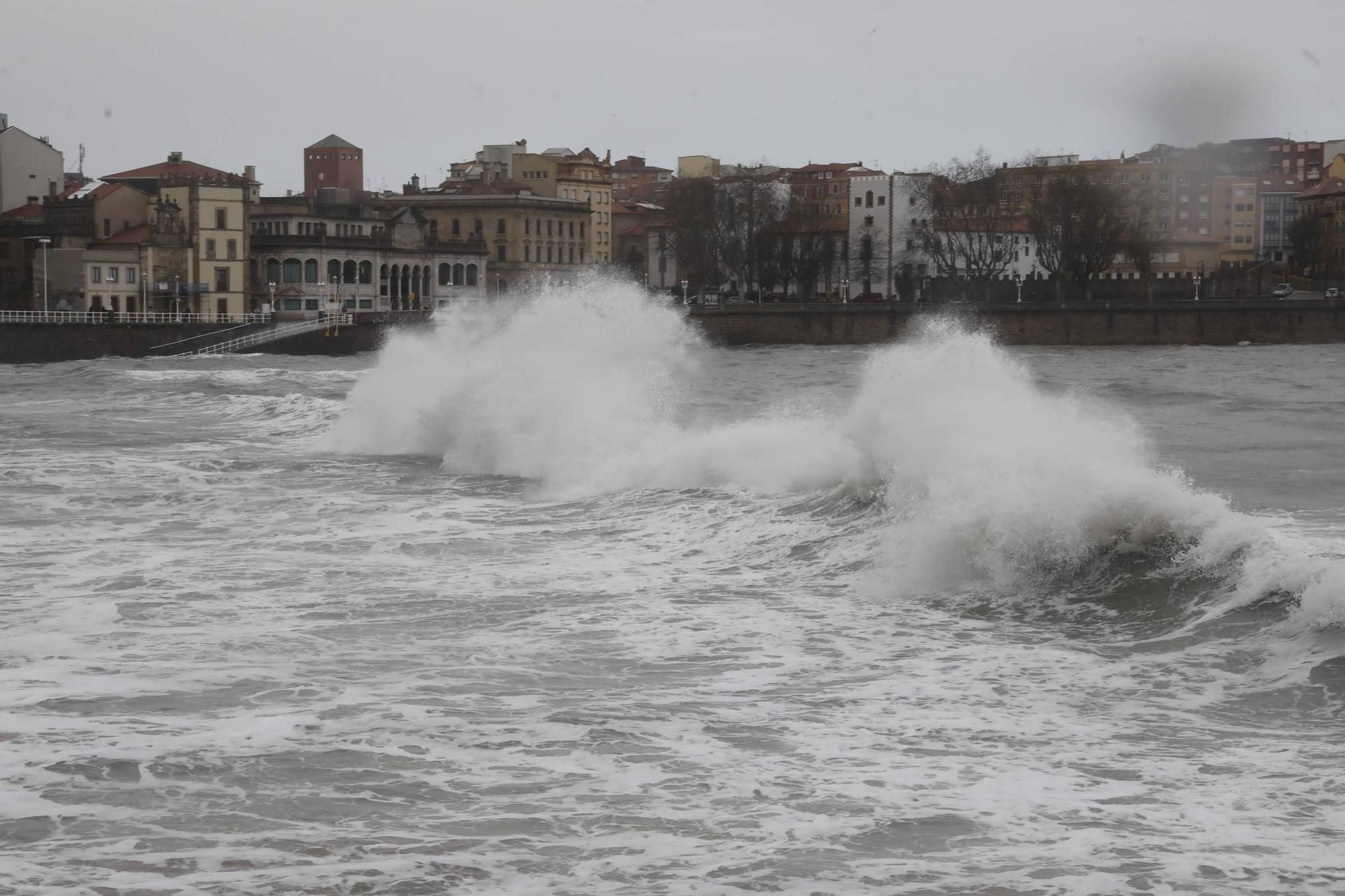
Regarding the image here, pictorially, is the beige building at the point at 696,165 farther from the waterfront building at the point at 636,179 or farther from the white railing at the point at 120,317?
the white railing at the point at 120,317

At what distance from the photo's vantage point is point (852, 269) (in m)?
112

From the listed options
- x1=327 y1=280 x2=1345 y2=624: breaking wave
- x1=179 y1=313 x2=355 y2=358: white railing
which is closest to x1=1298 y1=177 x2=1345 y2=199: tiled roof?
x1=179 y1=313 x2=355 y2=358: white railing

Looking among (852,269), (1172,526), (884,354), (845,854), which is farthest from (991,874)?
(852,269)

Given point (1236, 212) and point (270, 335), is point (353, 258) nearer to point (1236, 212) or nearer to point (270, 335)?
point (270, 335)

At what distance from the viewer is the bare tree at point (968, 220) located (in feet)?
317

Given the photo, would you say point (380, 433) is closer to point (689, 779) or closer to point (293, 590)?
point (293, 590)

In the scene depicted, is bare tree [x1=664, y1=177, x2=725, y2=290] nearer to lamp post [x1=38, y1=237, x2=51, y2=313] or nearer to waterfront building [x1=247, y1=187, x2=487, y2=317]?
waterfront building [x1=247, y1=187, x2=487, y2=317]

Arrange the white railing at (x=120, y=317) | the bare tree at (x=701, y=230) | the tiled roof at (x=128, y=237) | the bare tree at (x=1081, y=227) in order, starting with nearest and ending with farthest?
1. the white railing at (x=120, y=317)
2. the tiled roof at (x=128, y=237)
3. the bare tree at (x=1081, y=227)
4. the bare tree at (x=701, y=230)

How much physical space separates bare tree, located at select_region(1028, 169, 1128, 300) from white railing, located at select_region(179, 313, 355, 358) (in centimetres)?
3957

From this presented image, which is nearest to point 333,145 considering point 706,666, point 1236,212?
point 1236,212

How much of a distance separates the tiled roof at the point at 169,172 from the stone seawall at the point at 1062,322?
29.3 meters

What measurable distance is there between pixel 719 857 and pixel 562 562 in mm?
6753

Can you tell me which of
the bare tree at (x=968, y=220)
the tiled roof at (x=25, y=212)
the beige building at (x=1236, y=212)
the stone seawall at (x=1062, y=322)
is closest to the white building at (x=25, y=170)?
the tiled roof at (x=25, y=212)

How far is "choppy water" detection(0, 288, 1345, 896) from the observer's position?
623cm
